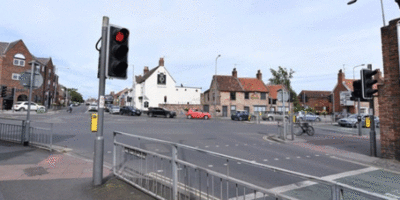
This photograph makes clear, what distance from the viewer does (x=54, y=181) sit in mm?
4754

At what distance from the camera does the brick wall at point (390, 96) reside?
816cm

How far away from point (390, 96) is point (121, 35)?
9741mm

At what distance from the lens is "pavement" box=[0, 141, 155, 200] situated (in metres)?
4.02

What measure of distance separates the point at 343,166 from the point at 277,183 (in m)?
3.76

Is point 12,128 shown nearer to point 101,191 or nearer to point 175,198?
point 101,191

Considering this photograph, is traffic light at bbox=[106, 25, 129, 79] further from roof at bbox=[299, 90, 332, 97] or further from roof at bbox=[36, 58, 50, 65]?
roof at bbox=[299, 90, 332, 97]

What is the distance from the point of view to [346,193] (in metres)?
1.84

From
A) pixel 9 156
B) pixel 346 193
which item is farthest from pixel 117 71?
pixel 9 156

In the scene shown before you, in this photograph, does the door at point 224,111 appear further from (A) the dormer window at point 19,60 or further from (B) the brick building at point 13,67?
(A) the dormer window at point 19,60

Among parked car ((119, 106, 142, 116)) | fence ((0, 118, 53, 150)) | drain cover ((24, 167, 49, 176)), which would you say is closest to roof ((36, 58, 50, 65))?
parked car ((119, 106, 142, 116))

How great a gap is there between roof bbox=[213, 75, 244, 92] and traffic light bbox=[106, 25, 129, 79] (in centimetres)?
3952

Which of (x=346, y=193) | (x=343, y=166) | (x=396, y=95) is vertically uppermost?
(x=396, y=95)

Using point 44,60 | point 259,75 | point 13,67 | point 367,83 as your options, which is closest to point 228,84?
point 259,75

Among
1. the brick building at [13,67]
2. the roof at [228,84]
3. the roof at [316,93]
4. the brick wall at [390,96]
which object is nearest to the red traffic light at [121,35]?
the brick wall at [390,96]
